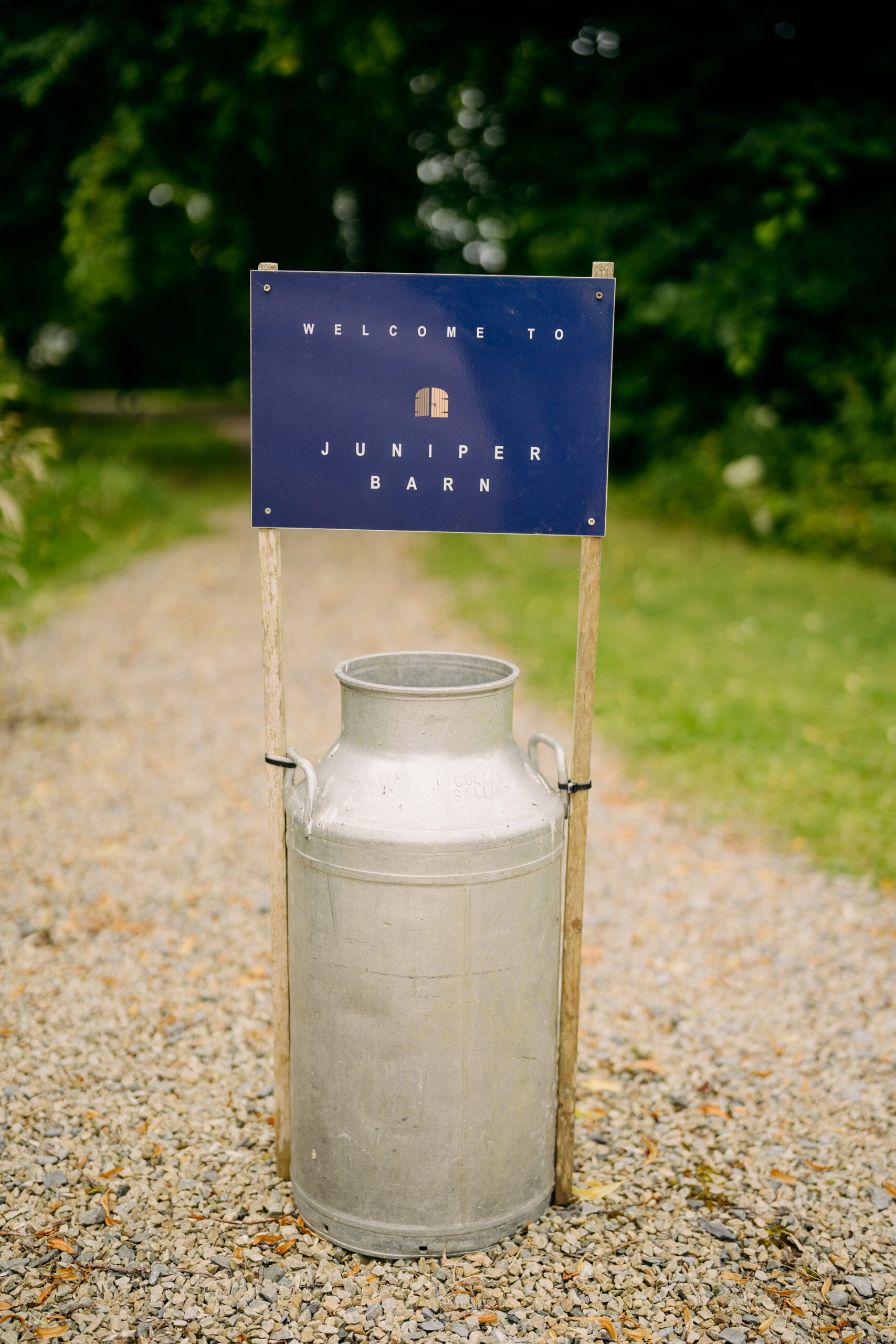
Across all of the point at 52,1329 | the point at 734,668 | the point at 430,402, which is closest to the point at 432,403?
the point at 430,402

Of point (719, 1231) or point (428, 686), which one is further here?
point (428, 686)

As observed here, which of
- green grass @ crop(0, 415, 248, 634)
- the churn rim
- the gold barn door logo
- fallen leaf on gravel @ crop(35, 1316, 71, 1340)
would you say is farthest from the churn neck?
green grass @ crop(0, 415, 248, 634)

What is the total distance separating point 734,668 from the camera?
817 cm

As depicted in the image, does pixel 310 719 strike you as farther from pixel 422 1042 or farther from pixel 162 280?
pixel 162 280

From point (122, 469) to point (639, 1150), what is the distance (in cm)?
1325

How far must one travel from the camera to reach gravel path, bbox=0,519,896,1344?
8.39ft

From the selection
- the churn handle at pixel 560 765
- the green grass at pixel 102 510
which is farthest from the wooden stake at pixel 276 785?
the green grass at pixel 102 510

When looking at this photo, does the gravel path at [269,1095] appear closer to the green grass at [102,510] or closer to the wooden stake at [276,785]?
the wooden stake at [276,785]

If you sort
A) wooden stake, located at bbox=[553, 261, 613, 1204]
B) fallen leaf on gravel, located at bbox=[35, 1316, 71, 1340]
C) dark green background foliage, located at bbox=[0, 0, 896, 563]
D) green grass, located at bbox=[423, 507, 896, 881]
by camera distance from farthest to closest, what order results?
dark green background foliage, located at bbox=[0, 0, 896, 563], green grass, located at bbox=[423, 507, 896, 881], wooden stake, located at bbox=[553, 261, 613, 1204], fallen leaf on gravel, located at bbox=[35, 1316, 71, 1340]

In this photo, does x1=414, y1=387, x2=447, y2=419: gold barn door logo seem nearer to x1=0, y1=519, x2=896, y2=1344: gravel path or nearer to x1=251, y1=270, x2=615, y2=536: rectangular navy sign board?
x1=251, y1=270, x2=615, y2=536: rectangular navy sign board

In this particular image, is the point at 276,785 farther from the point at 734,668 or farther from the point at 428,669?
the point at 734,668

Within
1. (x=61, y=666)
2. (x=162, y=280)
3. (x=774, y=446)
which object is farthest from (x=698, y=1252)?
(x=162, y=280)

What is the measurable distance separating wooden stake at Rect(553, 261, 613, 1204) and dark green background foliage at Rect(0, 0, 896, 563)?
953 cm

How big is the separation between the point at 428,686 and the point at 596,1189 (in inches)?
56.1
